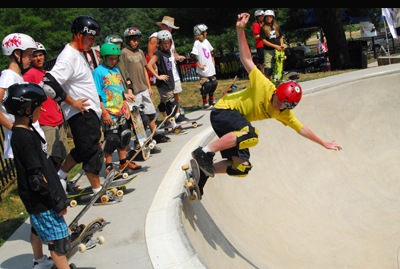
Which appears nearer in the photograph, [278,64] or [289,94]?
[289,94]

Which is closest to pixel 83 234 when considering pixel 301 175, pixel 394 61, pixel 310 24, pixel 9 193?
pixel 9 193

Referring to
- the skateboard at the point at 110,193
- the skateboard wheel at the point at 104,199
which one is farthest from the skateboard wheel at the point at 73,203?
the skateboard wheel at the point at 104,199

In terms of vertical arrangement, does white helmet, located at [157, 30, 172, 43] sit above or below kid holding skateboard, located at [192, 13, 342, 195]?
Answer: above

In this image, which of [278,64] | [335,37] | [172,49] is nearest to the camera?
[172,49]

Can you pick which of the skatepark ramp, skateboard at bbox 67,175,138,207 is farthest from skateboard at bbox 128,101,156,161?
skateboard at bbox 67,175,138,207

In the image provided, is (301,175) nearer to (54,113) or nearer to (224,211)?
(224,211)

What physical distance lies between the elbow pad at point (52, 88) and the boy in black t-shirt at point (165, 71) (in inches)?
123

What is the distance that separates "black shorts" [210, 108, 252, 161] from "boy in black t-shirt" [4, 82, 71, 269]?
1.93 meters


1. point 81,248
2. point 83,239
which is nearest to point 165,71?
point 83,239

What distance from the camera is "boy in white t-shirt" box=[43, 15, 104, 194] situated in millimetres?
4199

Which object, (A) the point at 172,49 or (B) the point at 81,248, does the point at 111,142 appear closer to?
(B) the point at 81,248

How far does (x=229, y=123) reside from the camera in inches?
164

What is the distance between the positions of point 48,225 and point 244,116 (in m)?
2.42

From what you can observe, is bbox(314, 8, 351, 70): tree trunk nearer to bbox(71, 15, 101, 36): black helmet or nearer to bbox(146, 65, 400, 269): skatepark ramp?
bbox(146, 65, 400, 269): skatepark ramp
